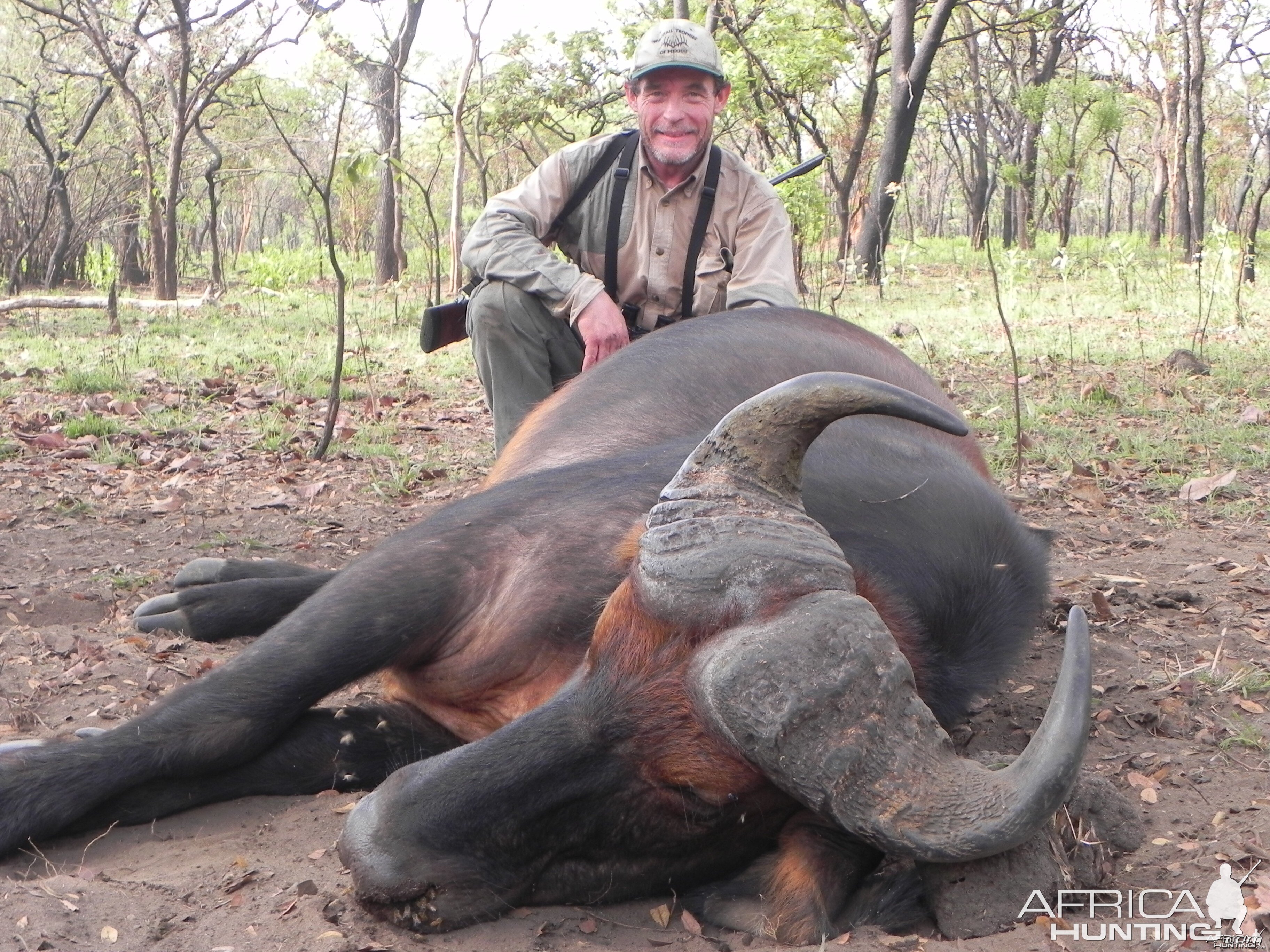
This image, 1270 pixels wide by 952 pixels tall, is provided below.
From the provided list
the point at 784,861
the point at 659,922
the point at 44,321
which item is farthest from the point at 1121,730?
the point at 44,321

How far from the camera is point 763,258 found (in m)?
5.12

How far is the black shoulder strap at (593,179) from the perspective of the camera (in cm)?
522

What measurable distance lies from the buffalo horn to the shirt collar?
2.89m

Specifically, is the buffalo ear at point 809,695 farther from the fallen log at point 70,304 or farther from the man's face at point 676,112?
the fallen log at point 70,304

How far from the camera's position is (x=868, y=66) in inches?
640

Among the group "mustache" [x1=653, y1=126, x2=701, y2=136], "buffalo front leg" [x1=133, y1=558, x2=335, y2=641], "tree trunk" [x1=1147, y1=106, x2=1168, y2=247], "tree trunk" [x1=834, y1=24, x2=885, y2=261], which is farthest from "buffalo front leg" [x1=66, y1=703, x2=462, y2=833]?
"tree trunk" [x1=1147, y1=106, x2=1168, y2=247]

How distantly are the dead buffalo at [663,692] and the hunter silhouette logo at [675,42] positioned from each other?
2.19m

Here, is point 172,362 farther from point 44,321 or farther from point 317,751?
point 317,751

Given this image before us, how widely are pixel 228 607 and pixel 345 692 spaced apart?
2.11ft

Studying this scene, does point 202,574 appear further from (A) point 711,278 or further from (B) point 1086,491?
(B) point 1086,491

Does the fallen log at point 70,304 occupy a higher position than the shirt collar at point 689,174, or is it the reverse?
the shirt collar at point 689,174

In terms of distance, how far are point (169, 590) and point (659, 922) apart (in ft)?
8.67

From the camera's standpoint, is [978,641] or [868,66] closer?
[978,641]

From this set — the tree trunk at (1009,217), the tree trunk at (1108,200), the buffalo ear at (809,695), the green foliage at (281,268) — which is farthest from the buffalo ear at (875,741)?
the tree trunk at (1009,217)
